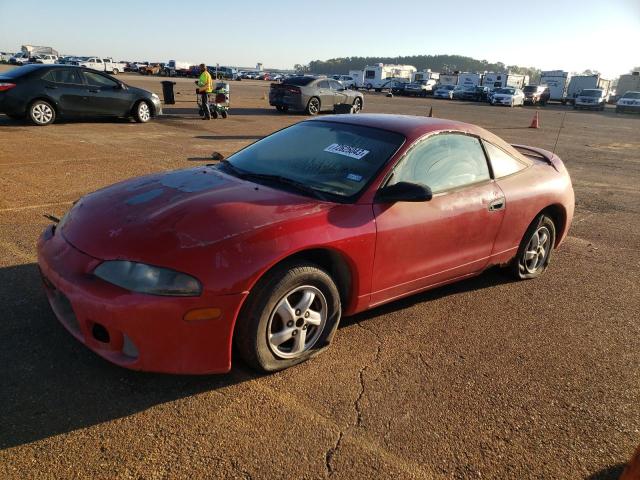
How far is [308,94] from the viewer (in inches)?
752

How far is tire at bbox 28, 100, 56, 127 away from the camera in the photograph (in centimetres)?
1175

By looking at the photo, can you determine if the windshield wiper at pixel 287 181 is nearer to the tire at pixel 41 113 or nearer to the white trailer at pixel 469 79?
the tire at pixel 41 113

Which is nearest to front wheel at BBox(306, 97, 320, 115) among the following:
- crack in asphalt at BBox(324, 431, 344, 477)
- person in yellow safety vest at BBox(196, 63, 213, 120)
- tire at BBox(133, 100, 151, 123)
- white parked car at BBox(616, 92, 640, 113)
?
person in yellow safety vest at BBox(196, 63, 213, 120)

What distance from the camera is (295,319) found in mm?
2936

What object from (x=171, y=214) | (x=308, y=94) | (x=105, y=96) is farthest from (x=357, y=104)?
(x=171, y=214)

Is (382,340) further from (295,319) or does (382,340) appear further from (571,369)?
(571,369)

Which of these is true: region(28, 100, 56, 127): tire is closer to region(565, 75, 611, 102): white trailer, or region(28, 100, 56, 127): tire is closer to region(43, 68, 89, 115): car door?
region(43, 68, 89, 115): car door

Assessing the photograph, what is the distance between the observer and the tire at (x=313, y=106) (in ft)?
63.6

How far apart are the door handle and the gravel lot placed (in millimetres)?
813

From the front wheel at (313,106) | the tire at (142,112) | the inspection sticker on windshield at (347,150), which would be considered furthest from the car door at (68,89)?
the inspection sticker on windshield at (347,150)

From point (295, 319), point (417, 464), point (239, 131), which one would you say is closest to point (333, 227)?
point (295, 319)

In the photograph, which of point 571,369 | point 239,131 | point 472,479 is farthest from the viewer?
point 239,131

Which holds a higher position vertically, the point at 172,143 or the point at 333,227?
the point at 333,227

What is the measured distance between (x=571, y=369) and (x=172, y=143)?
9.64 meters
